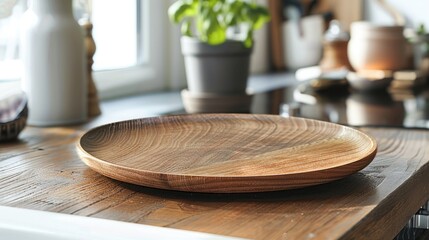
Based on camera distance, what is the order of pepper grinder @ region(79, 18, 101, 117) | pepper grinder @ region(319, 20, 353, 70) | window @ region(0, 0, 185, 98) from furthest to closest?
pepper grinder @ region(319, 20, 353, 70)
window @ region(0, 0, 185, 98)
pepper grinder @ region(79, 18, 101, 117)

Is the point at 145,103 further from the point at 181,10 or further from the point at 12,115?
the point at 12,115

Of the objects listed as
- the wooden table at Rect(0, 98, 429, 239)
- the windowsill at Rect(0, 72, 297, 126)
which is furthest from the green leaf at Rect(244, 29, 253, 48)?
the wooden table at Rect(0, 98, 429, 239)

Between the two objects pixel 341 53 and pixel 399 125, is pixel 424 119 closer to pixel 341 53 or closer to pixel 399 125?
pixel 399 125

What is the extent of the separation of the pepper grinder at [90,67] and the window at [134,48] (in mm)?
256

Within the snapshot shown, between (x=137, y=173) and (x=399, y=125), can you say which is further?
(x=399, y=125)

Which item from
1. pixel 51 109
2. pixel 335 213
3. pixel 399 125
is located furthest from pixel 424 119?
pixel 335 213

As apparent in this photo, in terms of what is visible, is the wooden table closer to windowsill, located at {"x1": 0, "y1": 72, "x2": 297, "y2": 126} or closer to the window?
windowsill, located at {"x1": 0, "y1": 72, "x2": 297, "y2": 126}

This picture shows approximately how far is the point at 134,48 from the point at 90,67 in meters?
0.47

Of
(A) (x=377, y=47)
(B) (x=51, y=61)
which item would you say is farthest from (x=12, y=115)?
(A) (x=377, y=47)

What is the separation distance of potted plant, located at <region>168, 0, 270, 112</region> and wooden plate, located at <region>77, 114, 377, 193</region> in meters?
0.44

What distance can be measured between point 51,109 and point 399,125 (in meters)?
0.56

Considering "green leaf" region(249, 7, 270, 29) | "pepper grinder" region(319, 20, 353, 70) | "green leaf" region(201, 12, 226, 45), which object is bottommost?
"pepper grinder" region(319, 20, 353, 70)

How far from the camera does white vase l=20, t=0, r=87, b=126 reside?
1222 mm

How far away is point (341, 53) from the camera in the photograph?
208 centimetres
